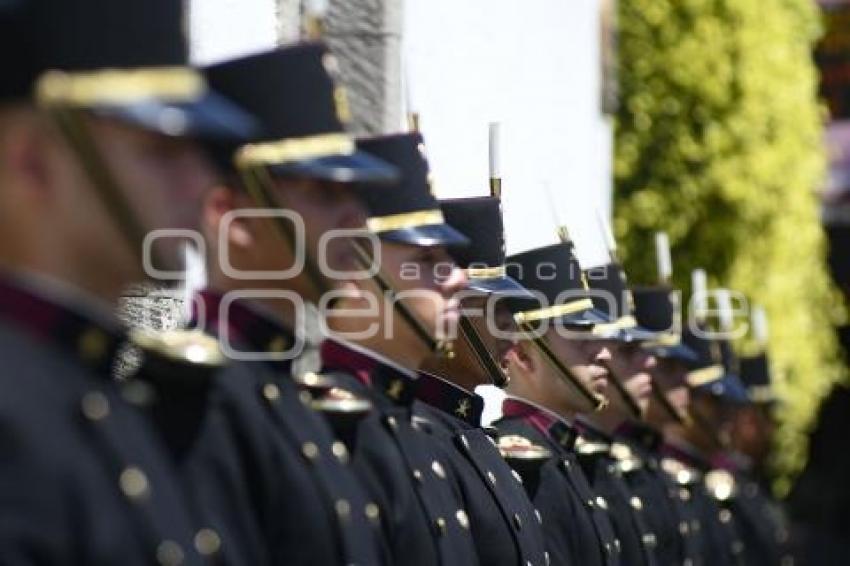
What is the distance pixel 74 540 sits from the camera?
3289mm

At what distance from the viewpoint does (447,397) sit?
235 inches

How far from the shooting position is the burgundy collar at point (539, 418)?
7.15 meters

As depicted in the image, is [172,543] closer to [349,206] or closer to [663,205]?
[349,206]

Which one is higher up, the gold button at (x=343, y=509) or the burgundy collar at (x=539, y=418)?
the gold button at (x=343, y=509)

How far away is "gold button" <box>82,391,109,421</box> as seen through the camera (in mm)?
3338

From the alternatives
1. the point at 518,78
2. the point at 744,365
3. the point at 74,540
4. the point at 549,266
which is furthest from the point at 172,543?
the point at 744,365

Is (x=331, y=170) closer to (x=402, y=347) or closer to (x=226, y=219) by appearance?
(x=226, y=219)

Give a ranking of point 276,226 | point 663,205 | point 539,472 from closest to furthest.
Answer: point 276,226 → point 539,472 → point 663,205

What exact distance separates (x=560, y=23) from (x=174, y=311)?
515cm

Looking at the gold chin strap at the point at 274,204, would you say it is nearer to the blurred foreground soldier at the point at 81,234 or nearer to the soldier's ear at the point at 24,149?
the blurred foreground soldier at the point at 81,234

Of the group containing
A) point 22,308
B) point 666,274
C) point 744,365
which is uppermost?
point 22,308

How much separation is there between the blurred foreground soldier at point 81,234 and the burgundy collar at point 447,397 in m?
2.54

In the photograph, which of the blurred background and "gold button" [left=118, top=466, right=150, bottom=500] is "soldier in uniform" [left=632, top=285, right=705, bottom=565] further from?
"gold button" [left=118, top=466, right=150, bottom=500]

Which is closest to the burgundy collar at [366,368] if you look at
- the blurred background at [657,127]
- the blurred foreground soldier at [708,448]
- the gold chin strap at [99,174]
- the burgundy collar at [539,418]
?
the blurred background at [657,127]
